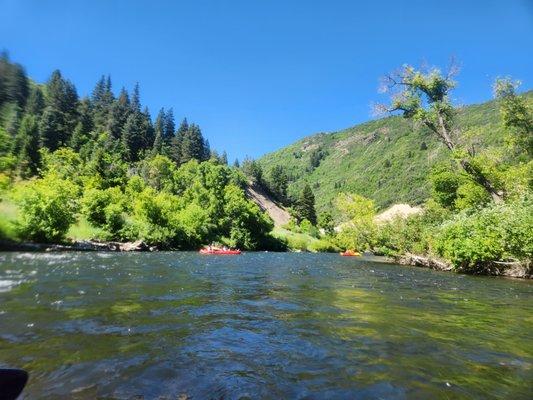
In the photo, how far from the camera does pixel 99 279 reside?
18.1m

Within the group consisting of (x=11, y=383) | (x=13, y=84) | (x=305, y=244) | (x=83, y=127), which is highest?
(x=13, y=84)

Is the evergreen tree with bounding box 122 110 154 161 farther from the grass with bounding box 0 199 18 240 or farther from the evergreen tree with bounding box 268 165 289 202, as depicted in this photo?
the grass with bounding box 0 199 18 240

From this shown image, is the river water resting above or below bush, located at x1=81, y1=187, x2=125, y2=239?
below

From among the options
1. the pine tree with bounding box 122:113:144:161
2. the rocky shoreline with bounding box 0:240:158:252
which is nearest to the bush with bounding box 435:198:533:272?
the rocky shoreline with bounding box 0:240:158:252

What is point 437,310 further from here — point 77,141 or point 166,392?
point 77,141

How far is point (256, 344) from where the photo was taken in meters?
8.62

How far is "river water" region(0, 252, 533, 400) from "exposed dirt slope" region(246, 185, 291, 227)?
128m

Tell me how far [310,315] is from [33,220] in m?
38.1

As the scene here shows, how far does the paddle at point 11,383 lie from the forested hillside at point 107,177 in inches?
1603

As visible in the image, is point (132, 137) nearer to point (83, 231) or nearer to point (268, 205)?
point (268, 205)

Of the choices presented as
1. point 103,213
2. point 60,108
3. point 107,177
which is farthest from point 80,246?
point 60,108

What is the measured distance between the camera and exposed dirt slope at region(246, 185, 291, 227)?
145750 mm

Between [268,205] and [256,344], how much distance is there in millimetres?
142889

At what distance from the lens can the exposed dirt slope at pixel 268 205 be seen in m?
146
